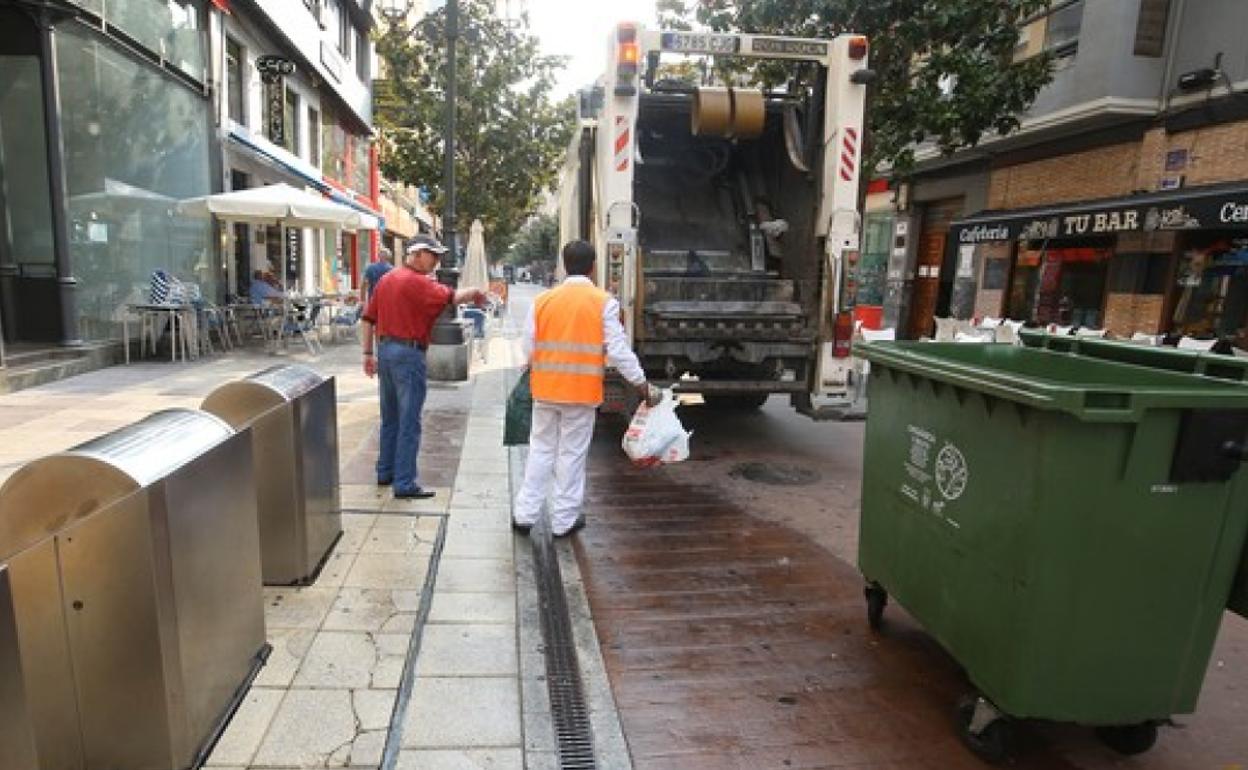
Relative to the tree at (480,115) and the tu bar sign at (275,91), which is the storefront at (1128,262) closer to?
the tree at (480,115)

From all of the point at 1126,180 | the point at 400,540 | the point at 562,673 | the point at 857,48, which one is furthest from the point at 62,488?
the point at 1126,180

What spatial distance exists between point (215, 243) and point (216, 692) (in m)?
12.6

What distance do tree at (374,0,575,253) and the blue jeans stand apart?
46.0ft

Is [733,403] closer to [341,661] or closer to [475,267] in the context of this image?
[475,267]

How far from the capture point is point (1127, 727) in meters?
2.82

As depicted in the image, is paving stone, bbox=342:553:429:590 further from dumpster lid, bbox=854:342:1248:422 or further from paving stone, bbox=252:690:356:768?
dumpster lid, bbox=854:342:1248:422

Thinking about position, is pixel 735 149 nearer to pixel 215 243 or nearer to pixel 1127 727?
pixel 1127 727

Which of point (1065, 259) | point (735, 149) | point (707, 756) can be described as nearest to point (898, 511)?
point (707, 756)

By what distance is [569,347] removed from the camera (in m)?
4.48

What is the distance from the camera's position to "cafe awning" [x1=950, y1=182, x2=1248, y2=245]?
361 inches

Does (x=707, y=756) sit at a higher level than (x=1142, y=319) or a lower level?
lower

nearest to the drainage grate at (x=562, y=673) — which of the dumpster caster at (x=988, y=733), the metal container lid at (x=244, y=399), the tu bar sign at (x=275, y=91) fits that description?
the dumpster caster at (x=988, y=733)

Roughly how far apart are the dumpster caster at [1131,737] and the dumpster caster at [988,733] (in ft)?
1.21

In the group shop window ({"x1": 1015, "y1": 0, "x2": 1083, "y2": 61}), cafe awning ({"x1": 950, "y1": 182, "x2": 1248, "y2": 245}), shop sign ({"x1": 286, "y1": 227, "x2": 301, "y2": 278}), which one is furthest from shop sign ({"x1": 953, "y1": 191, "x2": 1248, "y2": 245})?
shop sign ({"x1": 286, "y1": 227, "x2": 301, "y2": 278})
